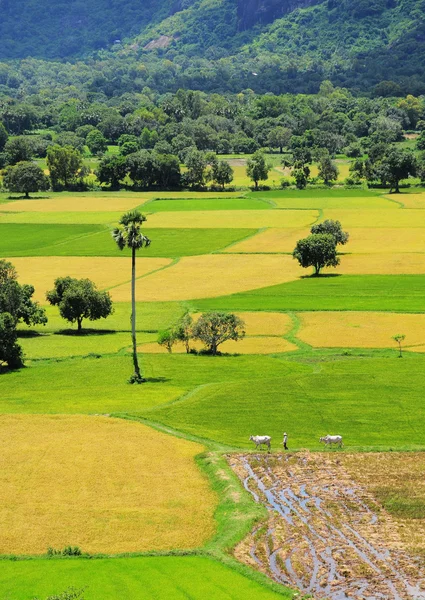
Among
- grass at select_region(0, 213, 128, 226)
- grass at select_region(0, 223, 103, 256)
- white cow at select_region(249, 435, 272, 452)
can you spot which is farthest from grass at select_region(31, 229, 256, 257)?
white cow at select_region(249, 435, 272, 452)

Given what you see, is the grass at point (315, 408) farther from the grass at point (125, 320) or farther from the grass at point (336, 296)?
the grass at point (336, 296)

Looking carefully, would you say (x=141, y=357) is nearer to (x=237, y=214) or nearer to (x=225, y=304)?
(x=225, y=304)

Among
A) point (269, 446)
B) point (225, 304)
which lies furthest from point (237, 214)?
point (269, 446)

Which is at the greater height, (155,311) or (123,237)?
(123,237)

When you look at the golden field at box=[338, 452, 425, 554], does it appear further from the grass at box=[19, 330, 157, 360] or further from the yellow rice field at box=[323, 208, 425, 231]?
the yellow rice field at box=[323, 208, 425, 231]

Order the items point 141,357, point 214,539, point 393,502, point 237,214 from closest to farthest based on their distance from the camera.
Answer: point 214,539
point 393,502
point 141,357
point 237,214

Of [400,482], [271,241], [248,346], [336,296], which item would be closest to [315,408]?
[400,482]
